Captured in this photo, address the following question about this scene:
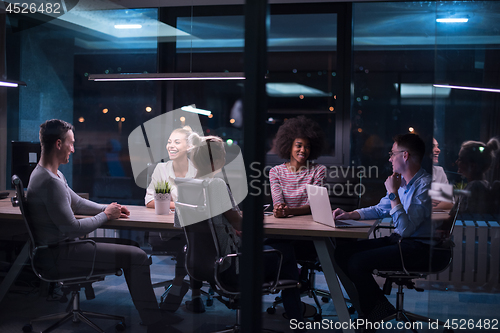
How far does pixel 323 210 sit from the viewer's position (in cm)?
280

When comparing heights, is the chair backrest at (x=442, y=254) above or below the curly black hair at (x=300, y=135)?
below

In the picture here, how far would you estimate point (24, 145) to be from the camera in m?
3.61

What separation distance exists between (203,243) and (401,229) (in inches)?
53.5

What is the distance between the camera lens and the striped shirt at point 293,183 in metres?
3.57

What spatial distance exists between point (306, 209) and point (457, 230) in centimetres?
107

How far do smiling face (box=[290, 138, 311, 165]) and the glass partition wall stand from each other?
1.20 feet

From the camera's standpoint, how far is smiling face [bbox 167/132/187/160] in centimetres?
391

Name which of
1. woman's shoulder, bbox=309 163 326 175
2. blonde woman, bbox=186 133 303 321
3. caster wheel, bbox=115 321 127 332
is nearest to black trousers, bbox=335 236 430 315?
blonde woman, bbox=186 133 303 321

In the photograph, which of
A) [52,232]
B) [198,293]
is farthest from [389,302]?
[52,232]

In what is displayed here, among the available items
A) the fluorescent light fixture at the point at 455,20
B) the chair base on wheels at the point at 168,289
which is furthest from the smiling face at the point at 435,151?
the chair base on wheels at the point at 168,289

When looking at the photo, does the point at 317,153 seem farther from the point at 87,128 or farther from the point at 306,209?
the point at 87,128

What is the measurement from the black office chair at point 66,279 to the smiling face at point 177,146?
1293 mm

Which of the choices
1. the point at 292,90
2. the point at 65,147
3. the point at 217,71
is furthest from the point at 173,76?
the point at 292,90

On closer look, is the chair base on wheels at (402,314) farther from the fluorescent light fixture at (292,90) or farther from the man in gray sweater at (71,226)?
the fluorescent light fixture at (292,90)
